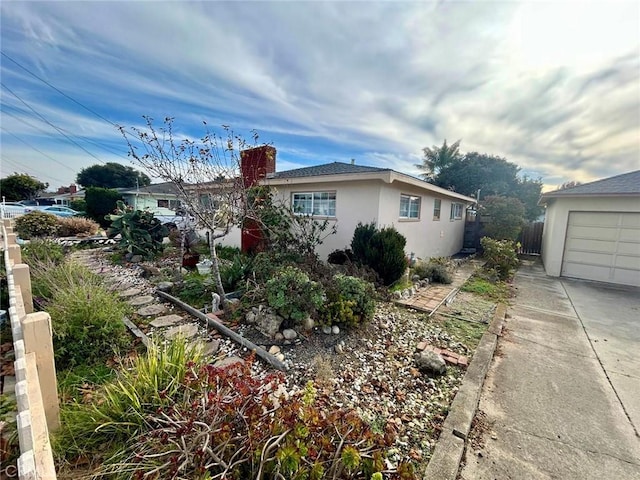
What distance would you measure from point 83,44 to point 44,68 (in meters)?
5.07

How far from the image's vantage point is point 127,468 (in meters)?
1.71

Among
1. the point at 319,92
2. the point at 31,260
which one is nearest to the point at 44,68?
the point at 31,260

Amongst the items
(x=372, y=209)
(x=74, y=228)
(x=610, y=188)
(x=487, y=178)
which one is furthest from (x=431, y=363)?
(x=487, y=178)

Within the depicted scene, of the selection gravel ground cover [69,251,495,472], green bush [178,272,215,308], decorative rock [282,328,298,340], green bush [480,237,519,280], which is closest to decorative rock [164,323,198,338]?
gravel ground cover [69,251,495,472]

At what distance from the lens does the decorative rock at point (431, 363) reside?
3.44 metres

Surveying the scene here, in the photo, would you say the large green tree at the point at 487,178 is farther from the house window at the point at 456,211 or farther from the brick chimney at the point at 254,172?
the brick chimney at the point at 254,172

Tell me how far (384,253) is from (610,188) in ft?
26.7

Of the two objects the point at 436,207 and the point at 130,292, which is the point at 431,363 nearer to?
the point at 130,292

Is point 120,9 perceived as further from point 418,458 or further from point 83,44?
point 418,458

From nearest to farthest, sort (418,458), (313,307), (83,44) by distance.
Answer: (418,458)
(313,307)
(83,44)

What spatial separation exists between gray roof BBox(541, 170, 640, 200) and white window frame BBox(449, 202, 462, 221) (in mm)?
3745

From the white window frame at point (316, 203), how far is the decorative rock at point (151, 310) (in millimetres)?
4838

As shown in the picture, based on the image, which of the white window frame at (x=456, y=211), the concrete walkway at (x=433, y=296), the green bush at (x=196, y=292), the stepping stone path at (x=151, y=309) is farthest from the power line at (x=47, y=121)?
the white window frame at (x=456, y=211)

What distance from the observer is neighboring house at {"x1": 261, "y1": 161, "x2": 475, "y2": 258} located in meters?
7.43
